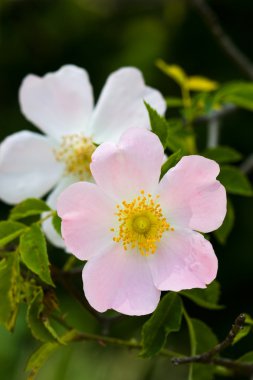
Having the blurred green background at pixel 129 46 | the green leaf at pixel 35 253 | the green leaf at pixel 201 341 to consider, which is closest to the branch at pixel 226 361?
the green leaf at pixel 201 341

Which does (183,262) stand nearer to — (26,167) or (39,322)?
(39,322)

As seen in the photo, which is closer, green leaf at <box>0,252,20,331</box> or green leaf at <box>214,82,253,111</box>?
green leaf at <box>0,252,20,331</box>

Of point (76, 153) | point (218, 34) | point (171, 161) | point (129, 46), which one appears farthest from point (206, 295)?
point (129, 46)

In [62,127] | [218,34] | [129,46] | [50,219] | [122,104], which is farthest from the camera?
[129,46]

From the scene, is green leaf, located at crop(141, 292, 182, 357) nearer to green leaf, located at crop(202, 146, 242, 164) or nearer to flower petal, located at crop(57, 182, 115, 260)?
flower petal, located at crop(57, 182, 115, 260)

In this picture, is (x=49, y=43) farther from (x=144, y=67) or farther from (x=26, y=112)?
(x=26, y=112)

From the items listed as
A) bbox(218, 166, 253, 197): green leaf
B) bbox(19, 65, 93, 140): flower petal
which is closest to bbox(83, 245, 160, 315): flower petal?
bbox(218, 166, 253, 197): green leaf

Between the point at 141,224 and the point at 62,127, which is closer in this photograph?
the point at 141,224
